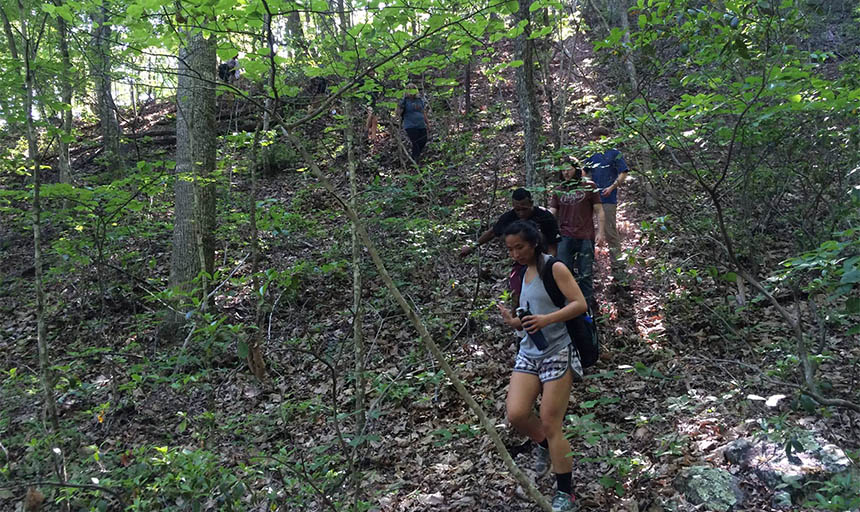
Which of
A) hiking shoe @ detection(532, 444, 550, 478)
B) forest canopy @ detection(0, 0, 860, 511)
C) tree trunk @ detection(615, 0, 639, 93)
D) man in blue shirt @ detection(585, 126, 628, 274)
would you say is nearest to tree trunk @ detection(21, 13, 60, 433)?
forest canopy @ detection(0, 0, 860, 511)

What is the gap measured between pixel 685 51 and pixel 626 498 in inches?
138

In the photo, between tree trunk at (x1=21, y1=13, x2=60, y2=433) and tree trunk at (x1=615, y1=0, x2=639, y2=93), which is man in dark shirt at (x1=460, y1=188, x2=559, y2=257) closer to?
tree trunk at (x1=615, y1=0, x2=639, y2=93)

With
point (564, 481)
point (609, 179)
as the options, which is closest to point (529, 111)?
point (609, 179)

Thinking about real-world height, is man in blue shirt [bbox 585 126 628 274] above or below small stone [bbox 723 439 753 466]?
above

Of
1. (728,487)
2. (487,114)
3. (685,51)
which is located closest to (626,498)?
(728,487)

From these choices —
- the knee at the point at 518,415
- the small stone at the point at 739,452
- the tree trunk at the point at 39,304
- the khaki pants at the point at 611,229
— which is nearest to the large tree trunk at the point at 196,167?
the tree trunk at the point at 39,304

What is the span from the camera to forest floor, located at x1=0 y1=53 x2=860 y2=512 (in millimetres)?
4020

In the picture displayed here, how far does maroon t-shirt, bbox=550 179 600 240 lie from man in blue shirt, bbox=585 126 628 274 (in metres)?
0.91

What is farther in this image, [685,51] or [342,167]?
[342,167]

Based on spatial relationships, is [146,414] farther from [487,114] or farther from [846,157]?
[487,114]

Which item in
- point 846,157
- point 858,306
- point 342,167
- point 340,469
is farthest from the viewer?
point 342,167

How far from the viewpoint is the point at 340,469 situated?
4855 millimetres

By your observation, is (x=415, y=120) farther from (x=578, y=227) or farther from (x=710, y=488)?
→ (x=710, y=488)

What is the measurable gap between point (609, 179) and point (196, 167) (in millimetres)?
5919
